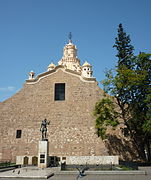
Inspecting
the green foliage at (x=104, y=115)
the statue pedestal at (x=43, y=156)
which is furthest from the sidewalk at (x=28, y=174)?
the green foliage at (x=104, y=115)

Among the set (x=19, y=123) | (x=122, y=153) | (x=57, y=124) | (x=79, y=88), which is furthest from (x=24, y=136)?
(x=122, y=153)

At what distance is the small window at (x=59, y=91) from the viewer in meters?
26.8

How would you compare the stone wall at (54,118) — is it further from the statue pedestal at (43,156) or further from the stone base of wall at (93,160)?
the statue pedestal at (43,156)

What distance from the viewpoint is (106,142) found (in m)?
24.0

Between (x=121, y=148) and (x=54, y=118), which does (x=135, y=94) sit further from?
(x=54, y=118)

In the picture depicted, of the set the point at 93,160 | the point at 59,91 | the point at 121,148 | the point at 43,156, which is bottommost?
the point at 93,160

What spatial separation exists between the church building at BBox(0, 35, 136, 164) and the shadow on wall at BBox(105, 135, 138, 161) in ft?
0.75

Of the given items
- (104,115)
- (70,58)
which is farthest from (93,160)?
(70,58)

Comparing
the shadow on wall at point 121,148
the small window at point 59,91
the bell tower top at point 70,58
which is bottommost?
the shadow on wall at point 121,148

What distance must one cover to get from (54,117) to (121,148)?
8979 millimetres

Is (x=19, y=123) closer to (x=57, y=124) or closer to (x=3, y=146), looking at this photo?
(x=3, y=146)

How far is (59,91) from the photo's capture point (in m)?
27.0

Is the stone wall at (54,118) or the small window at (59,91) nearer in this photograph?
the stone wall at (54,118)

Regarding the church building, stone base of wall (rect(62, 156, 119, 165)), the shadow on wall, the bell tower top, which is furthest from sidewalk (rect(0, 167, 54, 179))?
the bell tower top
